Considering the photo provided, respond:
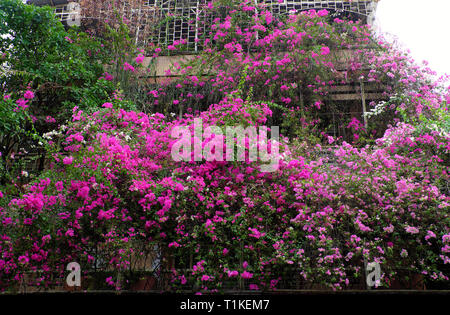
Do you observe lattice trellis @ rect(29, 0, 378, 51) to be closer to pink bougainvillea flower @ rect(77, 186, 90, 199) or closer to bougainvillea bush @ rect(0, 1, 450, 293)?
bougainvillea bush @ rect(0, 1, 450, 293)

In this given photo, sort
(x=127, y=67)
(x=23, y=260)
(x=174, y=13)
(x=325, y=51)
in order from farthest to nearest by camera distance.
A: 1. (x=174, y=13)
2. (x=127, y=67)
3. (x=325, y=51)
4. (x=23, y=260)

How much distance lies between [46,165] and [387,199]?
6920mm

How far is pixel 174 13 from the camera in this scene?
11.7m

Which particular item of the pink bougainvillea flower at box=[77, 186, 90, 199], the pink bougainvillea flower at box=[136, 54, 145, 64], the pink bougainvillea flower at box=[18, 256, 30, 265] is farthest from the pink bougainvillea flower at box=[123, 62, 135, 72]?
the pink bougainvillea flower at box=[18, 256, 30, 265]

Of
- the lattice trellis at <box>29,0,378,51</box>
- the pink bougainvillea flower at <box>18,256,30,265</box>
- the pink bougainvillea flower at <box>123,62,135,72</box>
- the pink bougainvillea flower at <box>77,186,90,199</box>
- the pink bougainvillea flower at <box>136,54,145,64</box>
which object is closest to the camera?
the pink bougainvillea flower at <box>18,256,30,265</box>

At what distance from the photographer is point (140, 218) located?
6.07 metres

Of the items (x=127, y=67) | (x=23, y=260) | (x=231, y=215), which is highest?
(x=127, y=67)

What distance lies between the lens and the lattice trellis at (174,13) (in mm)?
11234

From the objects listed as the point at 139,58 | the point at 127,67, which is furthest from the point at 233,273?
the point at 139,58


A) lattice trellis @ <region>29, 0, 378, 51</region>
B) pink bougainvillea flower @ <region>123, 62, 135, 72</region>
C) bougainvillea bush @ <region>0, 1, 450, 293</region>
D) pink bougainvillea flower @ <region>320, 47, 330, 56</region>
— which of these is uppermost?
lattice trellis @ <region>29, 0, 378, 51</region>

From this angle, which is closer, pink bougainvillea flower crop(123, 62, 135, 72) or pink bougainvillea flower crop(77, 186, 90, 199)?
pink bougainvillea flower crop(77, 186, 90, 199)

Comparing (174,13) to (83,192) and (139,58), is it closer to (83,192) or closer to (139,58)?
(139,58)

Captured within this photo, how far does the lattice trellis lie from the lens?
11.2m
